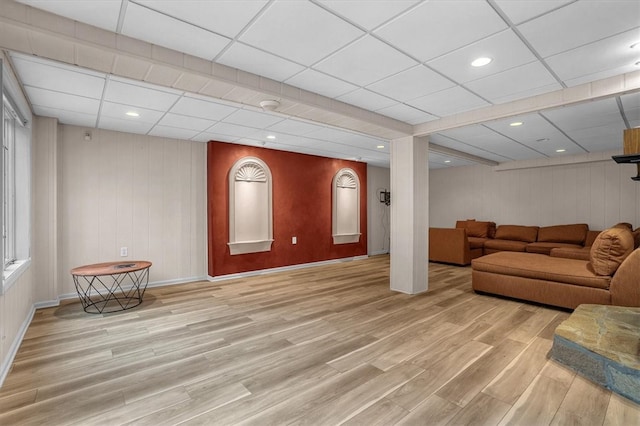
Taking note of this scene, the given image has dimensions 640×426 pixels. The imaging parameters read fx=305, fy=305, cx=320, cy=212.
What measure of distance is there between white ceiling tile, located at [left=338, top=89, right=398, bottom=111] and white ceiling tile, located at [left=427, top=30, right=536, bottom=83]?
0.75 metres

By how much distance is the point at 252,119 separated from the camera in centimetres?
402

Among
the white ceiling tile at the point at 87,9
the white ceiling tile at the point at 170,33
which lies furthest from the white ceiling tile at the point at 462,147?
the white ceiling tile at the point at 87,9

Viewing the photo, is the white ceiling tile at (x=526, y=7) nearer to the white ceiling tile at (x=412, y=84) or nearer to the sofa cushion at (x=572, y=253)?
the white ceiling tile at (x=412, y=84)

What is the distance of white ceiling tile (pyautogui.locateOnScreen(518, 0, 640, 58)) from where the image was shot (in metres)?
1.86

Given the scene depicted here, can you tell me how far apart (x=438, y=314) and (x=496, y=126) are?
2835 mm

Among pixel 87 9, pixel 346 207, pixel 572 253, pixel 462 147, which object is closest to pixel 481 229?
pixel 572 253

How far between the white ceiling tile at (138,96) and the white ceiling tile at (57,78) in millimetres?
101

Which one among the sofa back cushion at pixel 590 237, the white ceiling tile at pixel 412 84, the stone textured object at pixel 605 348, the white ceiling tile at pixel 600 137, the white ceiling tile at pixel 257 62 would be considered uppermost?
the white ceiling tile at pixel 257 62

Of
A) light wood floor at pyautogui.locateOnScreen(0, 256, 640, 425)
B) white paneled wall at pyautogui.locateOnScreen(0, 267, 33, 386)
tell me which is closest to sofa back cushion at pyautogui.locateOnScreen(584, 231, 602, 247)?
light wood floor at pyautogui.locateOnScreen(0, 256, 640, 425)

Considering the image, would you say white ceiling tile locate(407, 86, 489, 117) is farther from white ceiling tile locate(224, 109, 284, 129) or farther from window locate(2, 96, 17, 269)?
window locate(2, 96, 17, 269)

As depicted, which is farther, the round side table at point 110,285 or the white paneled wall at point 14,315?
the round side table at point 110,285

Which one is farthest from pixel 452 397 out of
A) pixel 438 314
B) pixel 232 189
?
pixel 232 189

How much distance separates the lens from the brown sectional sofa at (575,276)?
327 cm

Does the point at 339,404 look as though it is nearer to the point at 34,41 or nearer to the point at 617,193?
the point at 34,41
